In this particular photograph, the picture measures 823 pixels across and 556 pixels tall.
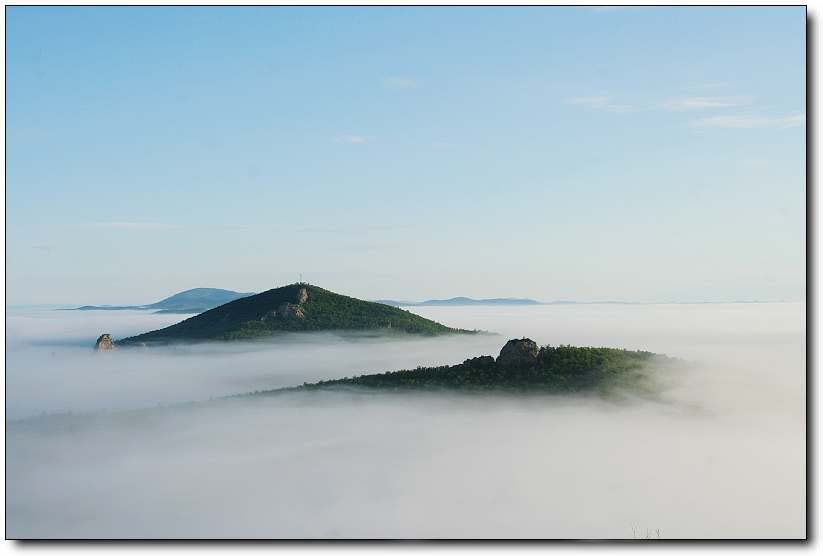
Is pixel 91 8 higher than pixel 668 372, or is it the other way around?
pixel 91 8

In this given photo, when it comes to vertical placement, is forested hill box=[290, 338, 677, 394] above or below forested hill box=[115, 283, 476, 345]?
below

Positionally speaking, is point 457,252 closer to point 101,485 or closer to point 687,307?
point 687,307

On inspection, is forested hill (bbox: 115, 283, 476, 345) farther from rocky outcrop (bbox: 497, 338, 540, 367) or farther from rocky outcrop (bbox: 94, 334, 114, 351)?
rocky outcrop (bbox: 497, 338, 540, 367)

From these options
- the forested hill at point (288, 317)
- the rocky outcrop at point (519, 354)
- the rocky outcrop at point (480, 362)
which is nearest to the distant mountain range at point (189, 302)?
the forested hill at point (288, 317)

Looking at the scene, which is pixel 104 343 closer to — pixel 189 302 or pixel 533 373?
pixel 189 302

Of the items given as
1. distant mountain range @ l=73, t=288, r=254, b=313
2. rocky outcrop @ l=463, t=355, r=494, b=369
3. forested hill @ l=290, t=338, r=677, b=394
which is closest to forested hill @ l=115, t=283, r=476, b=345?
distant mountain range @ l=73, t=288, r=254, b=313

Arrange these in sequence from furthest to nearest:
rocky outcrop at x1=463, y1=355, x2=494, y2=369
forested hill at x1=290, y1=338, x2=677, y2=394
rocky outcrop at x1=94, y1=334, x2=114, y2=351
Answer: rocky outcrop at x1=94, y1=334, x2=114, y2=351 → rocky outcrop at x1=463, y1=355, x2=494, y2=369 → forested hill at x1=290, y1=338, x2=677, y2=394

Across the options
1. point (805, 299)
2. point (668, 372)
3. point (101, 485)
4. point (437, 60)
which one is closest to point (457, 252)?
point (437, 60)

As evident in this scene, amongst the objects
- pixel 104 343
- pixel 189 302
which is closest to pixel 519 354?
pixel 189 302
